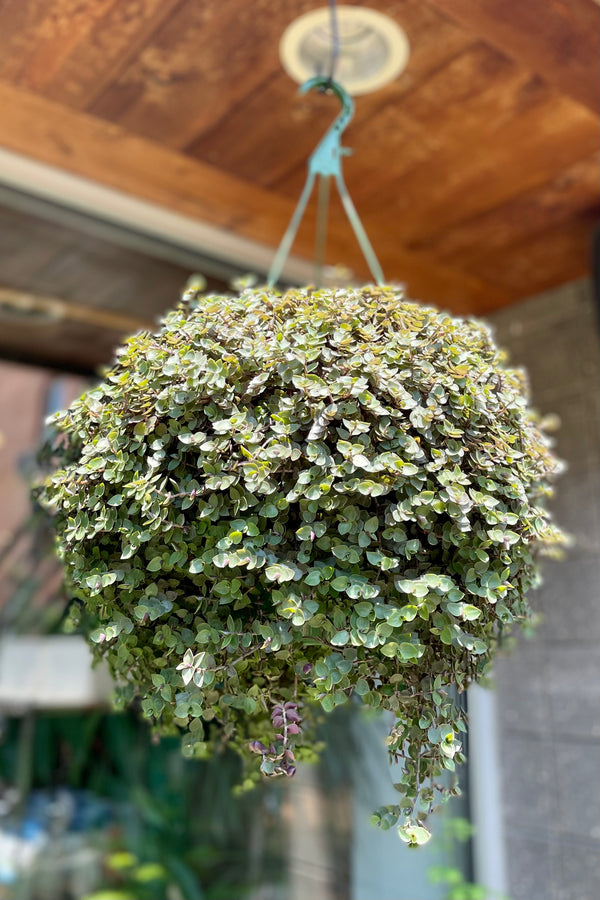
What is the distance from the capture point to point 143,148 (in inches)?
60.2

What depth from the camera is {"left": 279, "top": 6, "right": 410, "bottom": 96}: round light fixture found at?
1231 mm

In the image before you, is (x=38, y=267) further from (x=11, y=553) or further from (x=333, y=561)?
(x=333, y=561)

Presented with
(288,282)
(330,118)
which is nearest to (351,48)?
(330,118)

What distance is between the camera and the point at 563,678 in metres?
1.84

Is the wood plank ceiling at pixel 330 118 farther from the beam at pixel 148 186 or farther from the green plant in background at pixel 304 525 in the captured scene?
the green plant in background at pixel 304 525

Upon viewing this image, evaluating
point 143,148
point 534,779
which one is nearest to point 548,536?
point 143,148

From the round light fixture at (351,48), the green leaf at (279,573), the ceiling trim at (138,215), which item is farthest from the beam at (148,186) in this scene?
the green leaf at (279,573)

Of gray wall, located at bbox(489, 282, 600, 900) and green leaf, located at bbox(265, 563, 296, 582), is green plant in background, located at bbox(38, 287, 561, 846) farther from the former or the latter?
gray wall, located at bbox(489, 282, 600, 900)

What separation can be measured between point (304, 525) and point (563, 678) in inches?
57.1

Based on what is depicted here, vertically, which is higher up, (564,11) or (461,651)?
(564,11)

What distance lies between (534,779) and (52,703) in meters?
1.26

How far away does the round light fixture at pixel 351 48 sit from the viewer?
48.5 inches

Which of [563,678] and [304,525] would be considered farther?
[563,678]

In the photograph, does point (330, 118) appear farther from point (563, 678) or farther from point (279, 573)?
point (563, 678)
